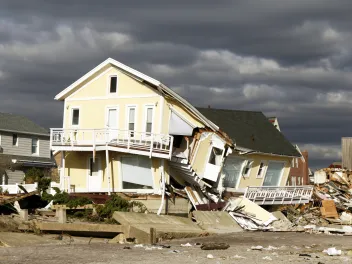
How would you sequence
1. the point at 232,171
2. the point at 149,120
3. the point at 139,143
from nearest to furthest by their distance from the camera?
the point at 139,143
the point at 149,120
the point at 232,171

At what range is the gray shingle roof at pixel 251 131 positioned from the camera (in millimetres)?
41513

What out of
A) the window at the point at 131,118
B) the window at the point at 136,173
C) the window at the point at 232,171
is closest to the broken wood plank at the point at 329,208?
the window at the point at 232,171

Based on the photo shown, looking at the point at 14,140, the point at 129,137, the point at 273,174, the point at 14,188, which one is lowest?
the point at 14,188

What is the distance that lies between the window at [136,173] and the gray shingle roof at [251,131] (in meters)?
6.08

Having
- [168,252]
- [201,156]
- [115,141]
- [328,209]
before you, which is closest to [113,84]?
[115,141]

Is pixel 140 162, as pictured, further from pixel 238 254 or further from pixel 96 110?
pixel 238 254

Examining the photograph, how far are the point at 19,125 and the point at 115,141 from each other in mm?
22240

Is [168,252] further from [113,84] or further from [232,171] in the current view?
[232,171]

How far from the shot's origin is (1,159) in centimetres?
4938

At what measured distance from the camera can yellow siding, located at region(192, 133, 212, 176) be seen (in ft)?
122

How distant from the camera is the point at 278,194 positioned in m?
42.0

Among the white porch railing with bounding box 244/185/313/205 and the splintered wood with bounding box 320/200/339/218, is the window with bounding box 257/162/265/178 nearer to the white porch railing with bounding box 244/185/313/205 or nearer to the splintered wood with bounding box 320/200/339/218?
the white porch railing with bounding box 244/185/313/205

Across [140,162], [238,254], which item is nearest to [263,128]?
[140,162]

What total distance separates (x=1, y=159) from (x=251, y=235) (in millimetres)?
23853
